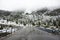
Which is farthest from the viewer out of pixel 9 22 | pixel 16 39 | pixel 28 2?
pixel 28 2

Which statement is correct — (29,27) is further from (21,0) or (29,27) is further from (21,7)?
(21,0)

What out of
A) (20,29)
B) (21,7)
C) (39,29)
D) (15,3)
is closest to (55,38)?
(39,29)

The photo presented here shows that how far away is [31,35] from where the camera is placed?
3.66 meters

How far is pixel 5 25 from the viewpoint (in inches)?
143

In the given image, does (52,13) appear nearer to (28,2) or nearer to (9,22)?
(28,2)

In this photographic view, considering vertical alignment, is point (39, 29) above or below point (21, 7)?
below

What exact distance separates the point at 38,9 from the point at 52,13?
463 millimetres

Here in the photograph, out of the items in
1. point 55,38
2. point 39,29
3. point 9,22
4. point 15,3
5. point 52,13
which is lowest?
point 55,38

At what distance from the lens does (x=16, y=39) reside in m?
3.46

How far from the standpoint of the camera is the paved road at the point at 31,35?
11.6ft

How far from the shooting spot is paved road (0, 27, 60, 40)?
3.54 m

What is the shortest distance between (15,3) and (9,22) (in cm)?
66

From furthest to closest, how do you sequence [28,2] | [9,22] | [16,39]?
1. [28,2]
2. [9,22]
3. [16,39]

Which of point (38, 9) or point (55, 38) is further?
point (38, 9)
